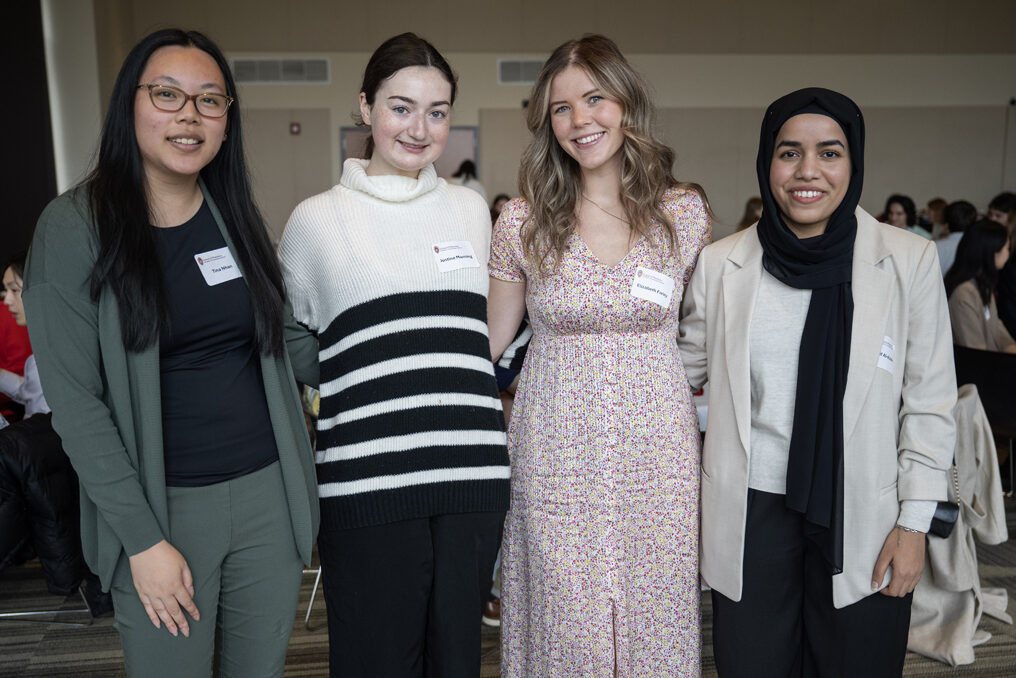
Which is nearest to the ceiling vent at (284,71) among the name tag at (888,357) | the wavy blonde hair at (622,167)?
the wavy blonde hair at (622,167)

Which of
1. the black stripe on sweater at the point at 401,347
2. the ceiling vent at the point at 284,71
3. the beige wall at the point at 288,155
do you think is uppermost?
the ceiling vent at the point at 284,71

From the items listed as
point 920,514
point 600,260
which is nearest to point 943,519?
point 920,514

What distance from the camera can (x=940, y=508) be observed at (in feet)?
5.43

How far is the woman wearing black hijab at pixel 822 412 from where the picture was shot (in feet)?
5.41

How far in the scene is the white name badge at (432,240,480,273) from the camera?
1606 millimetres

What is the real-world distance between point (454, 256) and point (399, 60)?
1.33ft

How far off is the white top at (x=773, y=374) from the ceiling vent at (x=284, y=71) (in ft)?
31.2

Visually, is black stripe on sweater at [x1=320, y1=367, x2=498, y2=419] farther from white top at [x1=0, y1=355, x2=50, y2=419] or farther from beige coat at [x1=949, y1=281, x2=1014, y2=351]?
beige coat at [x1=949, y1=281, x2=1014, y2=351]

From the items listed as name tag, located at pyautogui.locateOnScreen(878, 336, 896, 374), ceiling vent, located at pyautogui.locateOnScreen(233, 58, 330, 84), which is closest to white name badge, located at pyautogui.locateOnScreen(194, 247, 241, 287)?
name tag, located at pyautogui.locateOnScreen(878, 336, 896, 374)

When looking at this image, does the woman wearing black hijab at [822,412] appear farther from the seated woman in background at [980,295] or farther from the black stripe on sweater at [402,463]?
the seated woman in background at [980,295]

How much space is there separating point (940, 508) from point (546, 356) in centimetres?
88

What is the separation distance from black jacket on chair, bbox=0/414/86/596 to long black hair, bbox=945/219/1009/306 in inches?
172

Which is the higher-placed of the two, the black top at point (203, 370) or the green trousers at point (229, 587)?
the black top at point (203, 370)

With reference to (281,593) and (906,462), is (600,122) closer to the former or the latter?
(906,462)
